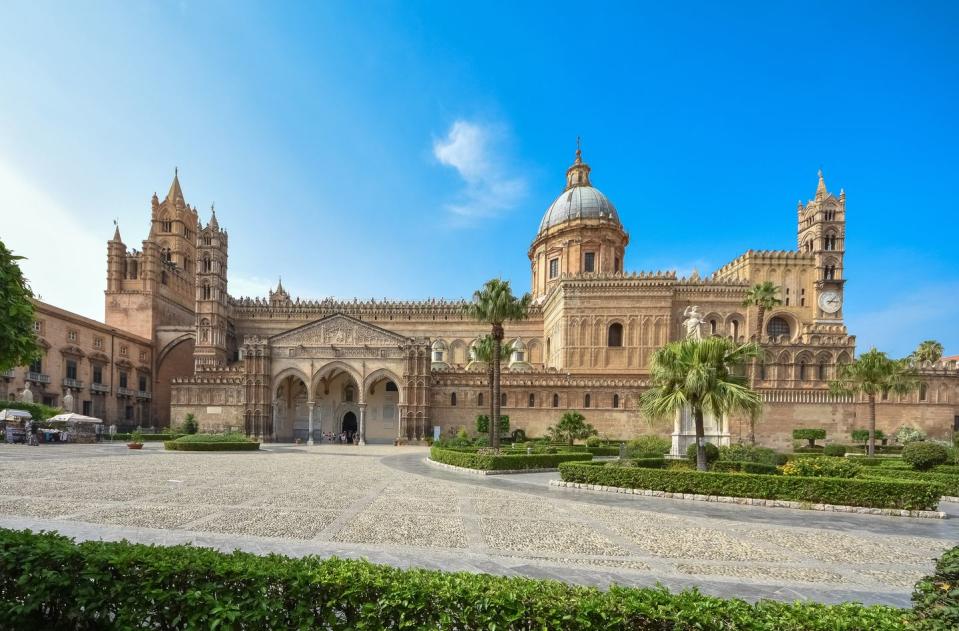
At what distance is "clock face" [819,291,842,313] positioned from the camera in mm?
57875

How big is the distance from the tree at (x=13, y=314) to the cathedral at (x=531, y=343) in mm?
39622

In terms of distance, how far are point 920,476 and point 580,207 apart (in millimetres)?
46622

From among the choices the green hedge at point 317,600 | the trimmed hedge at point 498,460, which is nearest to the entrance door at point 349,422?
the trimmed hedge at point 498,460

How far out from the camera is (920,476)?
61.8 ft

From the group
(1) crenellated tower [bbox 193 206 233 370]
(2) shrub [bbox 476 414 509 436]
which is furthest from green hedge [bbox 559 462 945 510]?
(1) crenellated tower [bbox 193 206 233 370]

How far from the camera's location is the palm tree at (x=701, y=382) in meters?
17.8

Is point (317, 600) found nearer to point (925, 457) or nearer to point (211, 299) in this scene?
point (925, 457)

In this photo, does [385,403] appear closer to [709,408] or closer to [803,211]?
[709,408]

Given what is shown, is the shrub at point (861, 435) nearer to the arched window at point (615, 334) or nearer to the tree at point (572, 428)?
the arched window at point (615, 334)

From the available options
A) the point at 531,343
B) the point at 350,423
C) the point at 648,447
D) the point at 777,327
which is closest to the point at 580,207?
the point at 531,343

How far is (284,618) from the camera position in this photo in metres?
4.74

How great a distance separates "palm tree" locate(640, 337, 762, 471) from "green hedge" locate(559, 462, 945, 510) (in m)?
2.05

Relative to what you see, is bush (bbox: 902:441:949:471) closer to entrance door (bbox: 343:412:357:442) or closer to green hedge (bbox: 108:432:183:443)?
entrance door (bbox: 343:412:357:442)

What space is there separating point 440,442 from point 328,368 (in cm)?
1602
